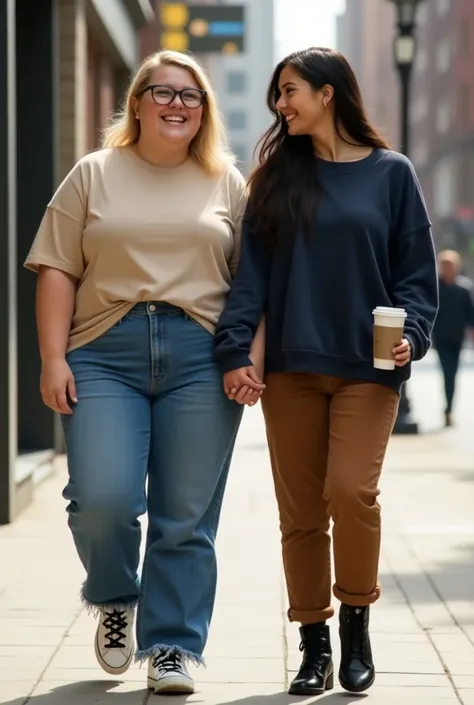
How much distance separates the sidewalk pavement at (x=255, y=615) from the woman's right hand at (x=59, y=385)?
0.92 meters

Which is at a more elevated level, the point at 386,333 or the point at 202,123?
the point at 202,123

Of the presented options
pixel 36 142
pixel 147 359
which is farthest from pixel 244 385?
pixel 36 142

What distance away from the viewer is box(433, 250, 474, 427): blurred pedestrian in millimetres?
17828

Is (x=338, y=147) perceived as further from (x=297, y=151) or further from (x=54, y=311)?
(x=54, y=311)

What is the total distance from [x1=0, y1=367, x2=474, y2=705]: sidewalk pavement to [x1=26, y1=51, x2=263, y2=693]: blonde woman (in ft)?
0.91

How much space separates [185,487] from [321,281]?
77 centimetres

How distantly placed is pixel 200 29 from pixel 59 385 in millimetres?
13733

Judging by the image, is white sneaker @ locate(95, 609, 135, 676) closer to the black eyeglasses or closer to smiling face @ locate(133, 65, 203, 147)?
smiling face @ locate(133, 65, 203, 147)

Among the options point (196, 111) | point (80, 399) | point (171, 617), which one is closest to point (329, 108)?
point (196, 111)

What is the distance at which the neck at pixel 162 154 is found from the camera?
5016 mm

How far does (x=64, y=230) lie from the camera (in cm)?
497

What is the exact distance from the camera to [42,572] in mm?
7297

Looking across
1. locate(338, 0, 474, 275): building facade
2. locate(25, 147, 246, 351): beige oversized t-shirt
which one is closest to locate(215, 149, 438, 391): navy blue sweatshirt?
locate(25, 147, 246, 351): beige oversized t-shirt

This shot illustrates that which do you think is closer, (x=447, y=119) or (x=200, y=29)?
(x=200, y=29)
